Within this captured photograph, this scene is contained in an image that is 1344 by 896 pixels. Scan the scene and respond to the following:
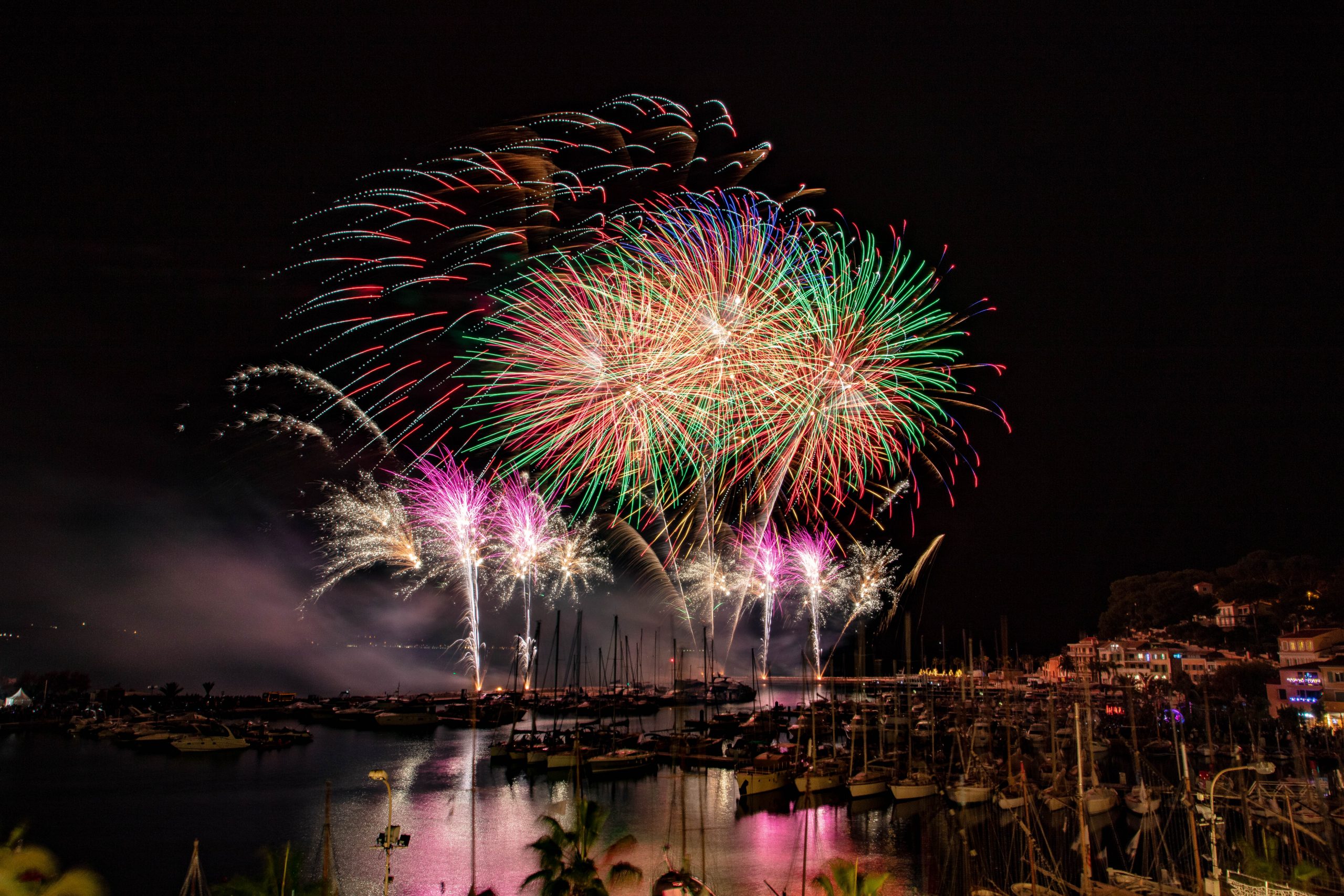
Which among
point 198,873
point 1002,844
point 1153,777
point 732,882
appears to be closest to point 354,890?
point 732,882

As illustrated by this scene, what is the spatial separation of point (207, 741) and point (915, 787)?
46.6 m

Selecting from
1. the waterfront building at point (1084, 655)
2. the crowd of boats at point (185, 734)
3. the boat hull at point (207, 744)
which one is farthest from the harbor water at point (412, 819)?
the waterfront building at point (1084, 655)

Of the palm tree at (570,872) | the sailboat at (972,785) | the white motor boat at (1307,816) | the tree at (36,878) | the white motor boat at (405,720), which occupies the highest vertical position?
the tree at (36,878)

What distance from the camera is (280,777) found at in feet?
143

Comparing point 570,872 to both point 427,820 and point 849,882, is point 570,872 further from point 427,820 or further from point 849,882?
point 427,820

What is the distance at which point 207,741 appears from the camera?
54.5 m

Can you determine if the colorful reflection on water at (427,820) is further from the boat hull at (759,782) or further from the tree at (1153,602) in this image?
the tree at (1153,602)

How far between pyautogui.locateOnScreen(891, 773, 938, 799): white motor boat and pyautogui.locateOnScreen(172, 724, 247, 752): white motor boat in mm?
44756

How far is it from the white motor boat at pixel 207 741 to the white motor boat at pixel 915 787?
147 ft

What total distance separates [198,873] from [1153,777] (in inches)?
1588

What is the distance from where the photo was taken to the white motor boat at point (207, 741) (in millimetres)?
53781

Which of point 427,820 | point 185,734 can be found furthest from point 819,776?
point 185,734

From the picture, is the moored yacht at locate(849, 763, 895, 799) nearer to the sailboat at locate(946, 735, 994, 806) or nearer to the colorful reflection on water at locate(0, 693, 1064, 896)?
the colorful reflection on water at locate(0, 693, 1064, 896)

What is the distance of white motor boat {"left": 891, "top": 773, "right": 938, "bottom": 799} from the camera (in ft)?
115
